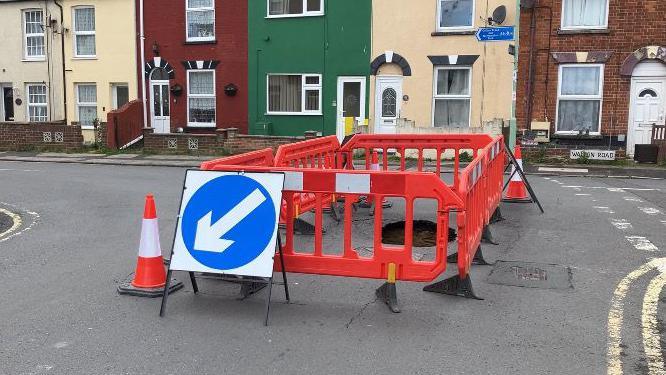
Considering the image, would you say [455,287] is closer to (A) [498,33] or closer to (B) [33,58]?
(A) [498,33]

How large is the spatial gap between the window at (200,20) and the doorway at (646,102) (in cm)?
1436

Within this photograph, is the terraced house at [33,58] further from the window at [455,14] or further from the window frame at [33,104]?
the window at [455,14]

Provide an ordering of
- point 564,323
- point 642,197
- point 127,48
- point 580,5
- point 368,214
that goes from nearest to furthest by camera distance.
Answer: point 564,323, point 368,214, point 642,197, point 580,5, point 127,48

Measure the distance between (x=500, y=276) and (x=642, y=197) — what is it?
275 inches

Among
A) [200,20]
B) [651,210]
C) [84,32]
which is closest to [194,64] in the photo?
[200,20]

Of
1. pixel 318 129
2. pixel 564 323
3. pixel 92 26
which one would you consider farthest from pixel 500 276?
pixel 92 26

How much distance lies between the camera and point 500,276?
6.69 meters

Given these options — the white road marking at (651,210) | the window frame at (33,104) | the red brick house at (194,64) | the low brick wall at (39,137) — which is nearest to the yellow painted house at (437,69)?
the red brick house at (194,64)

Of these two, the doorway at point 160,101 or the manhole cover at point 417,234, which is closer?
the manhole cover at point 417,234

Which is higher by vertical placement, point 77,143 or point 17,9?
point 17,9

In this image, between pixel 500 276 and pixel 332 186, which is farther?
pixel 500 276

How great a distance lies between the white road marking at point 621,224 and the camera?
9.27 metres

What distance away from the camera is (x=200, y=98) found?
2378 centimetres

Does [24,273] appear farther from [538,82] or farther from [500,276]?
[538,82]
